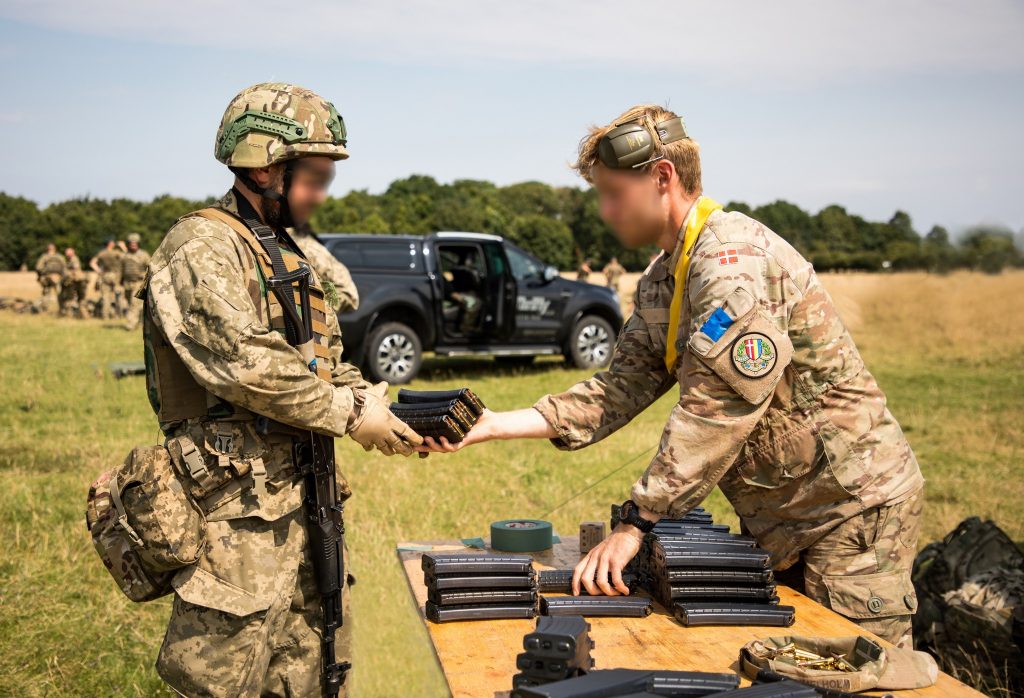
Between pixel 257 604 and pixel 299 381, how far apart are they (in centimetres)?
80

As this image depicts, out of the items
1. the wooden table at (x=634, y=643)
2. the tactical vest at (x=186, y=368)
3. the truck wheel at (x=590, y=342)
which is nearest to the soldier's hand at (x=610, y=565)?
the wooden table at (x=634, y=643)

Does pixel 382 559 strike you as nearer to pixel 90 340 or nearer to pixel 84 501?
pixel 84 501

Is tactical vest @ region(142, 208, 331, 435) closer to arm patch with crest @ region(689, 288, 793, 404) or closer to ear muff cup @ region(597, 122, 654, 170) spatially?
ear muff cup @ region(597, 122, 654, 170)

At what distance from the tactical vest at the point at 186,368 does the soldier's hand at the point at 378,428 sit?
0.20 metres

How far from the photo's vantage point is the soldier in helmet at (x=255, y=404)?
311cm

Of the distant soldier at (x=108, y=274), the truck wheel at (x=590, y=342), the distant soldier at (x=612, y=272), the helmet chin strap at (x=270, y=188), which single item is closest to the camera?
the helmet chin strap at (x=270, y=188)

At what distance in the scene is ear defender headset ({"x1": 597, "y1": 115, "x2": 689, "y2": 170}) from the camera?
3.04 meters

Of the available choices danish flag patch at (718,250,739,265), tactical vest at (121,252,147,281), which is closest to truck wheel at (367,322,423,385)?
danish flag patch at (718,250,739,265)

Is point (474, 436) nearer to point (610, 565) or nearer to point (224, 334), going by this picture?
point (610, 565)

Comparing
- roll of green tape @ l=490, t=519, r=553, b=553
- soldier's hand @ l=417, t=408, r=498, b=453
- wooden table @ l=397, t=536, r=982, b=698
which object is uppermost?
soldier's hand @ l=417, t=408, r=498, b=453

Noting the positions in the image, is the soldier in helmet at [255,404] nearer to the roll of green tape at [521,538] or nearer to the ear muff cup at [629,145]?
the roll of green tape at [521,538]

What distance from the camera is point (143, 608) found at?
6.13 meters

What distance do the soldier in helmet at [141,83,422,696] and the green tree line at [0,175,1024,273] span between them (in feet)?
72.1

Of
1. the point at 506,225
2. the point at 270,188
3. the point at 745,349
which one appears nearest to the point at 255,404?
the point at 270,188
